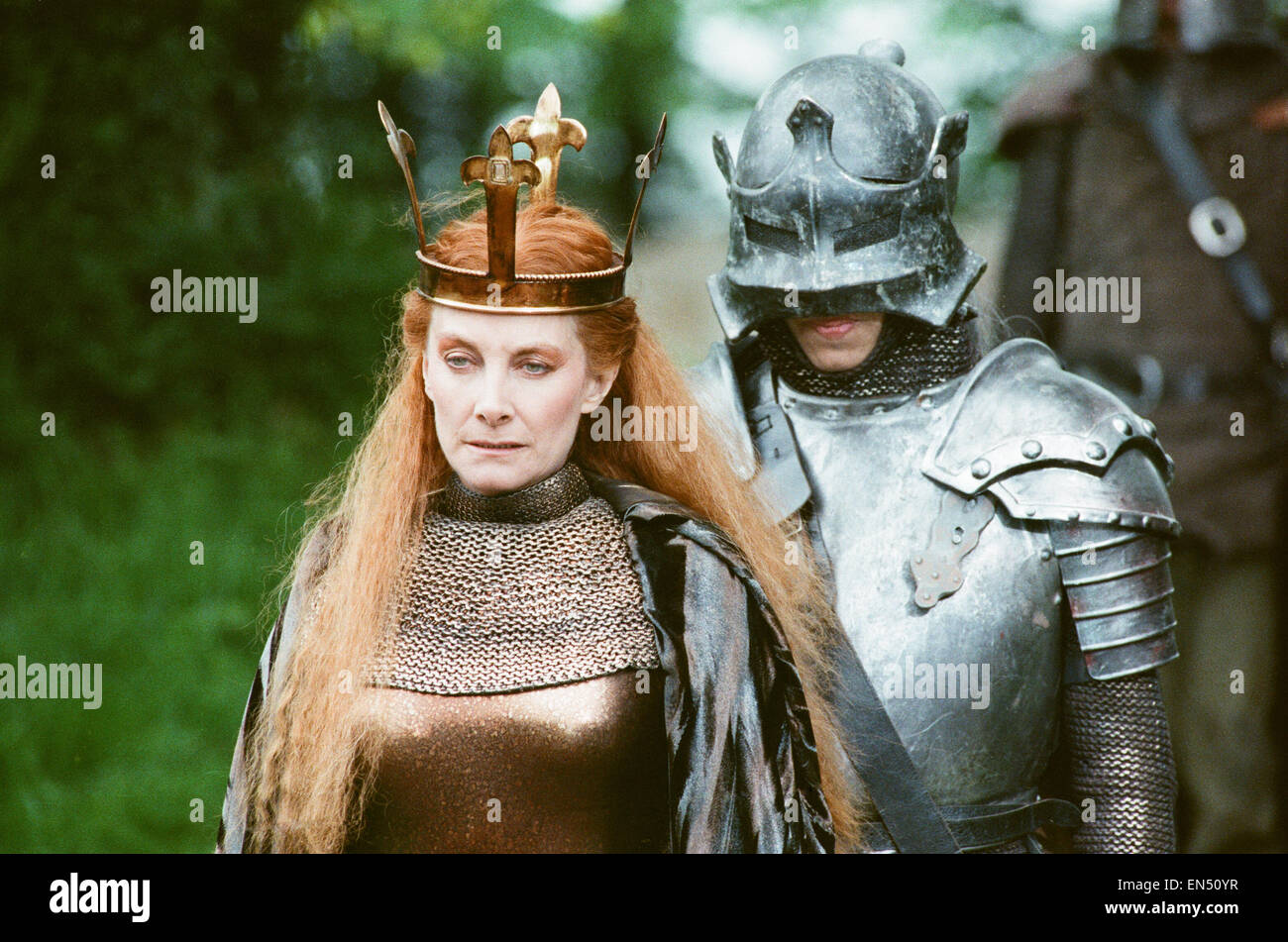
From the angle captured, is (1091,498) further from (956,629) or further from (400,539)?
(400,539)

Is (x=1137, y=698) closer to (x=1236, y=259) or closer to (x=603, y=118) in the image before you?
(x=1236, y=259)

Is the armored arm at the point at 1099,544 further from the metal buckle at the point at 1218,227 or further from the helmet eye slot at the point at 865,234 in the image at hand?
the metal buckle at the point at 1218,227

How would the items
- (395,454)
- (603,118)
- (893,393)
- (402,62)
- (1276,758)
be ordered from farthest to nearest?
1. (603,118)
2. (402,62)
3. (1276,758)
4. (893,393)
5. (395,454)

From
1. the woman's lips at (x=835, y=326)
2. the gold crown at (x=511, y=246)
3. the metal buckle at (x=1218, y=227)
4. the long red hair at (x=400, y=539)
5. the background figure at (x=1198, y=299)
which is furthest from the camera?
the background figure at (x=1198, y=299)

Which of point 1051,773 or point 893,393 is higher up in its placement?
point 893,393

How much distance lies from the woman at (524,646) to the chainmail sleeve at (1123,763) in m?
0.58

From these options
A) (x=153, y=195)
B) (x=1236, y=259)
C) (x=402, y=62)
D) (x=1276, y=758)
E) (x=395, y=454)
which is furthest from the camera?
(x=402, y=62)

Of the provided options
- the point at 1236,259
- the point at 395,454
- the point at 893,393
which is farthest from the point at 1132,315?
the point at 395,454

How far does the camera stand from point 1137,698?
2.85 meters

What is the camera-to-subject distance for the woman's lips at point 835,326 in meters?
2.92

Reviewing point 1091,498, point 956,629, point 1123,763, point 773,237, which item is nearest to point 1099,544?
point 1091,498

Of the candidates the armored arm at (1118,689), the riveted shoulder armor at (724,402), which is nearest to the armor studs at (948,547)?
the armored arm at (1118,689)

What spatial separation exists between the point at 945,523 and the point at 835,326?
0.43 metres
